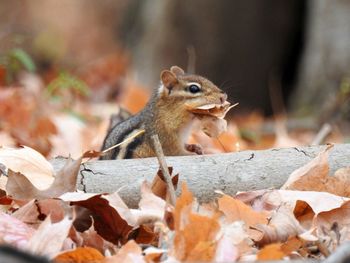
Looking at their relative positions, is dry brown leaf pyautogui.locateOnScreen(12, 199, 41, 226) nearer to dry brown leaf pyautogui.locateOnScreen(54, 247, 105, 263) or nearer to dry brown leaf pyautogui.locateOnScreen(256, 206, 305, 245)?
dry brown leaf pyautogui.locateOnScreen(54, 247, 105, 263)

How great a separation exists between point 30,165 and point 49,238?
81cm

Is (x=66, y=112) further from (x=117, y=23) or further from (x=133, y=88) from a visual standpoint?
(x=117, y=23)

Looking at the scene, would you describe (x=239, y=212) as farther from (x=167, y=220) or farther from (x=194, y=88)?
(x=194, y=88)

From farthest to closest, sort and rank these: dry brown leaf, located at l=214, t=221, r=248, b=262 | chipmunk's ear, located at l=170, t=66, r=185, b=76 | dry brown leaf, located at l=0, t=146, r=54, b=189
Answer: chipmunk's ear, located at l=170, t=66, r=185, b=76
dry brown leaf, located at l=0, t=146, r=54, b=189
dry brown leaf, located at l=214, t=221, r=248, b=262

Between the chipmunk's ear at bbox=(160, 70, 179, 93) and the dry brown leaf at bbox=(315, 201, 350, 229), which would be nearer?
the dry brown leaf at bbox=(315, 201, 350, 229)

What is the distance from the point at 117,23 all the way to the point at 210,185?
1070 cm

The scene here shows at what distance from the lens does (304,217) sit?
3531mm

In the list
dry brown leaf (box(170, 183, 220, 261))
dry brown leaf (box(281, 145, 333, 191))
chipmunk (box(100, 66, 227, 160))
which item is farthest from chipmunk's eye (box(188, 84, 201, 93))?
dry brown leaf (box(170, 183, 220, 261))

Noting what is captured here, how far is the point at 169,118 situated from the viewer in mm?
5445

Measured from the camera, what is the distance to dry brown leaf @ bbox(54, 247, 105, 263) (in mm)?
2939

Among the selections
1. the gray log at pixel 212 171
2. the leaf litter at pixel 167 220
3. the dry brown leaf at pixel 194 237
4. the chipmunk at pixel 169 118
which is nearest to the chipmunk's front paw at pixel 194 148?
the chipmunk at pixel 169 118

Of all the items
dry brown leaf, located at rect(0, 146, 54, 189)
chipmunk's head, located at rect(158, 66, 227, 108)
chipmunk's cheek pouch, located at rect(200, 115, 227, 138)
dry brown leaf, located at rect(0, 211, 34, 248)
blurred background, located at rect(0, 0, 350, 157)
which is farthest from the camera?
blurred background, located at rect(0, 0, 350, 157)

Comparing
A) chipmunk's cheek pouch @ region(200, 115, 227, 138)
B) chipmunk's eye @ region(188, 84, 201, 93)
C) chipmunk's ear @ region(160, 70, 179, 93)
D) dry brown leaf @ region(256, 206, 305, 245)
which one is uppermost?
chipmunk's ear @ region(160, 70, 179, 93)

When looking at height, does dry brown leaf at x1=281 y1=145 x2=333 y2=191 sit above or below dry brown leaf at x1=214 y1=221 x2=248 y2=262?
above
